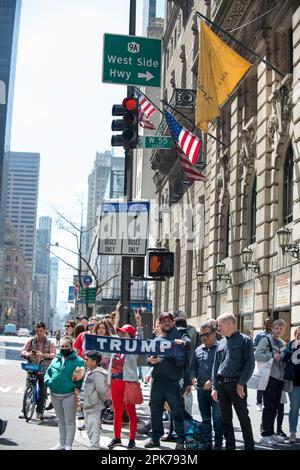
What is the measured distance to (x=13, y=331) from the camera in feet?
350

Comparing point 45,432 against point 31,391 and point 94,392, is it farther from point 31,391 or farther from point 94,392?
point 94,392

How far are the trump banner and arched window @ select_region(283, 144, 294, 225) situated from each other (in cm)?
1295

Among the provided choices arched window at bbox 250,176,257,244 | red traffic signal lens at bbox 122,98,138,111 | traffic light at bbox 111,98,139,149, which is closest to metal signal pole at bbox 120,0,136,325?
traffic light at bbox 111,98,139,149

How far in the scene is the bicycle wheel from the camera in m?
13.3

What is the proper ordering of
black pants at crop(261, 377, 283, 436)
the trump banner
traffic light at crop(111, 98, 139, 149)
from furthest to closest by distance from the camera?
traffic light at crop(111, 98, 139, 149)
black pants at crop(261, 377, 283, 436)
the trump banner

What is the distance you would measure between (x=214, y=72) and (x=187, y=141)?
12.2 ft

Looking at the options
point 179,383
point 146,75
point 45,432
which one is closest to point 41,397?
point 45,432

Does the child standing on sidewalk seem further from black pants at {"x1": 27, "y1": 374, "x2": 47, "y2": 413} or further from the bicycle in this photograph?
black pants at {"x1": 27, "y1": 374, "x2": 47, "y2": 413}

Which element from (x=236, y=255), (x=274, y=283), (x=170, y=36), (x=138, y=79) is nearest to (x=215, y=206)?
(x=236, y=255)

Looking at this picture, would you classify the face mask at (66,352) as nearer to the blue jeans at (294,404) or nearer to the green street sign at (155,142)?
the blue jeans at (294,404)

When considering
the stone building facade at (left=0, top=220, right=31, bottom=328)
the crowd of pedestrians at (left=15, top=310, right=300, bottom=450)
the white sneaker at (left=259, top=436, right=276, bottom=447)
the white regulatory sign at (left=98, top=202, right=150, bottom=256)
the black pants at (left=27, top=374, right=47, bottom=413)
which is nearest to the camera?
the crowd of pedestrians at (left=15, top=310, right=300, bottom=450)

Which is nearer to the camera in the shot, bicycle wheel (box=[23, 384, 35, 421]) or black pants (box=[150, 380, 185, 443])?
black pants (box=[150, 380, 185, 443])

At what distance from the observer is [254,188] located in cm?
2709

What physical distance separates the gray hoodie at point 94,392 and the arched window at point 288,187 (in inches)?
548
